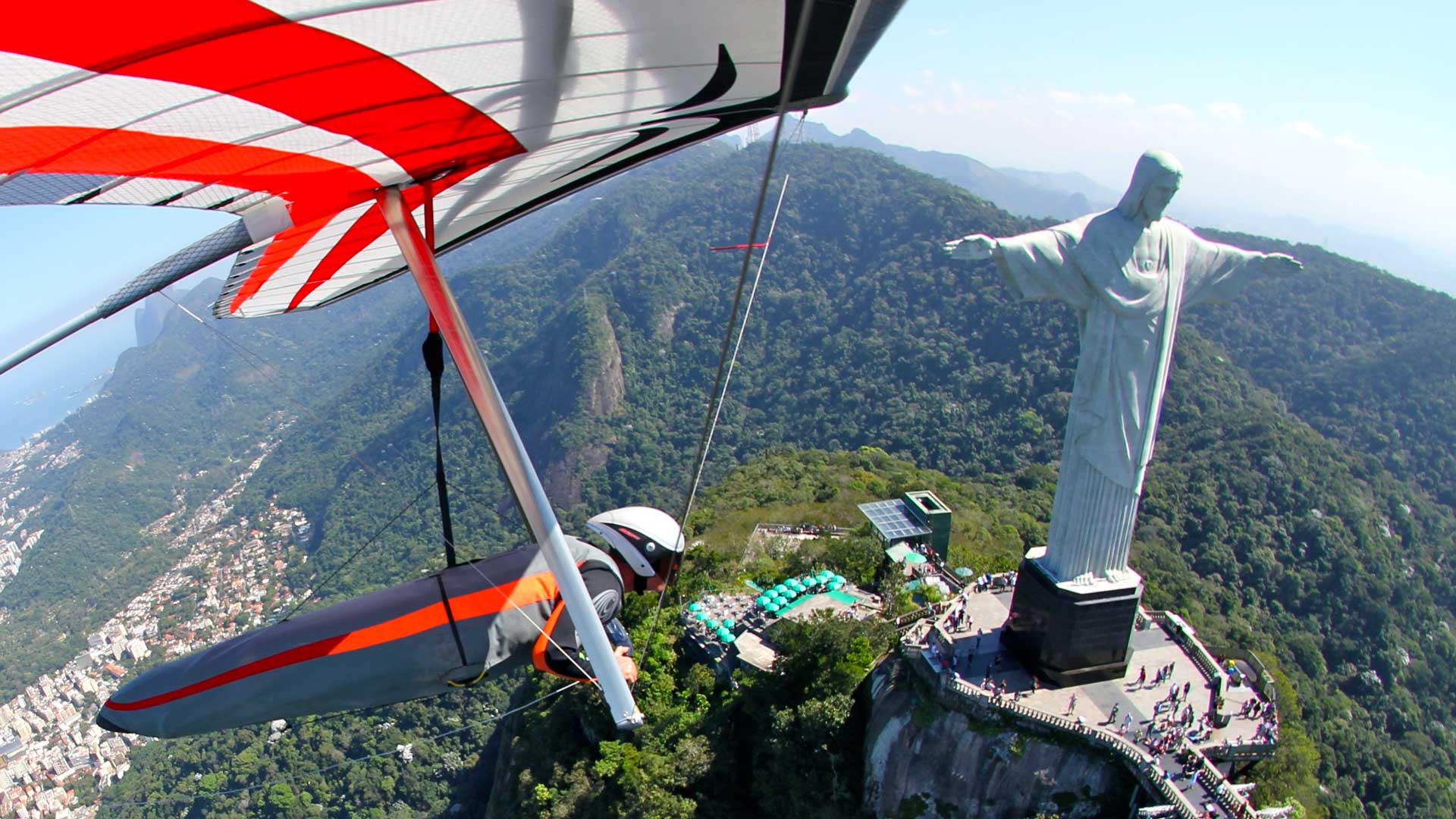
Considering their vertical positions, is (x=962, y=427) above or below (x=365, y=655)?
below

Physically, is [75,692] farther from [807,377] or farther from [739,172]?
[739,172]

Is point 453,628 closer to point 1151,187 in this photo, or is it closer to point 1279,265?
point 1151,187

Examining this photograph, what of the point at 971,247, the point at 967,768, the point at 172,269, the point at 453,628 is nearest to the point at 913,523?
the point at 967,768

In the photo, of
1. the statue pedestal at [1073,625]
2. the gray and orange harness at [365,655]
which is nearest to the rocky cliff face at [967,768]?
the statue pedestal at [1073,625]

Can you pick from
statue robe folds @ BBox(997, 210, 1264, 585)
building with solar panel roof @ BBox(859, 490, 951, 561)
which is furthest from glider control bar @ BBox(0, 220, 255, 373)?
building with solar panel roof @ BBox(859, 490, 951, 561)

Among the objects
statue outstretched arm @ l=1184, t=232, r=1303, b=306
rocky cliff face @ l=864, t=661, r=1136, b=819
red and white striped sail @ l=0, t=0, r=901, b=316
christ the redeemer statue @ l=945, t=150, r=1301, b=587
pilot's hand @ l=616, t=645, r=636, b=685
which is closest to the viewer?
red and white striped sail @ l=0, t=0, r=901, b=316

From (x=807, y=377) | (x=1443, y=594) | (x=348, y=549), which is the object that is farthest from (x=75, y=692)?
(x=1443, y=594)

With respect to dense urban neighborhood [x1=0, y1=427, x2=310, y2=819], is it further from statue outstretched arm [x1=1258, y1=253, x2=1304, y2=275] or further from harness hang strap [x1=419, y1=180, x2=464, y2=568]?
statue outstretched arm [x1=1258, y1=253, x2=1304, y2=275]

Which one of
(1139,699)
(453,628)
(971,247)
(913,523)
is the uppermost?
(971,247)
